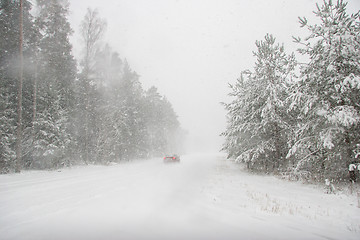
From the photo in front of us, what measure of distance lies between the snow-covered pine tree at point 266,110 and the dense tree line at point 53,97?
47.5ft

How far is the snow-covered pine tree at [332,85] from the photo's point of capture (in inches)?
337

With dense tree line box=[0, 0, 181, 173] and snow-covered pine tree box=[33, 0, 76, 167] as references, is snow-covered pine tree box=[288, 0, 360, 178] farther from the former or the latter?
dense tree line box=[0, 0, 181, 173]

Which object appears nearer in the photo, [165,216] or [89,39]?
[165,216]

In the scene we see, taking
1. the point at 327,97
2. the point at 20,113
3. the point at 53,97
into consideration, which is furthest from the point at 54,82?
the point at 327,97

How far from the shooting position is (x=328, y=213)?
19.1 ft

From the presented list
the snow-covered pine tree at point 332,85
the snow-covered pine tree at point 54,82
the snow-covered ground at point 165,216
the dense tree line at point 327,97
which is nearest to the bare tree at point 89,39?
the snow-covered pine tree at point 54,82

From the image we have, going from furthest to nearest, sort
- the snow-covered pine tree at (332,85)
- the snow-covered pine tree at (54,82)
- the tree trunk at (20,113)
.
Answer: the snow-covered pine tree at (54,82) < the tree trunk at (20,113) < the snow-covered pine tree at (332,85)

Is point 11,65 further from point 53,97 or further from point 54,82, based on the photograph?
point 53,97

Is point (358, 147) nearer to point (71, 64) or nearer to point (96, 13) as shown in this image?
point (71, 64)

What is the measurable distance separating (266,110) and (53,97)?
16521 mm

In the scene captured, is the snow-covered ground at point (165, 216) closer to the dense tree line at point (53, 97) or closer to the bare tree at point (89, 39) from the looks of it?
the dense tree line at point (53, 97)

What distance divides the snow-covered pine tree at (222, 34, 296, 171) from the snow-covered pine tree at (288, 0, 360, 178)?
295cm

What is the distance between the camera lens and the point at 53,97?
15.5m

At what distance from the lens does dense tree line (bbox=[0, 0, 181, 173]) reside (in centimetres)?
1391
